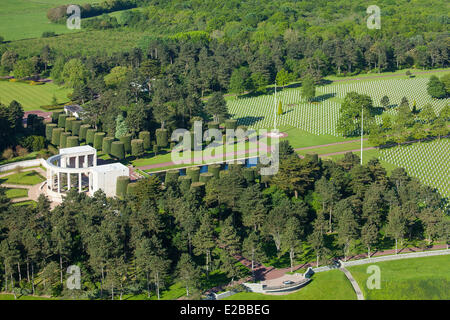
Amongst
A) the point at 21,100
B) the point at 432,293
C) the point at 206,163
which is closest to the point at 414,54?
the point at 206,163

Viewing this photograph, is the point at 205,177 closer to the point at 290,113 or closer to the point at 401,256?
the point at 401,256

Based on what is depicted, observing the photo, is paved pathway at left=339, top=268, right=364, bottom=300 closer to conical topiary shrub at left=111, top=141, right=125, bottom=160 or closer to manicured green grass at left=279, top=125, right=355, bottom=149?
manicured green grass at left=279, top=125, right=355, bottom=149

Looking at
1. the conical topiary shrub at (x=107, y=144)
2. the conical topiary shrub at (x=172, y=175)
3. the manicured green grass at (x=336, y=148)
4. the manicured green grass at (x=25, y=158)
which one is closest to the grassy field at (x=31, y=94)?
the manicured green grass at (x=25, y=158)

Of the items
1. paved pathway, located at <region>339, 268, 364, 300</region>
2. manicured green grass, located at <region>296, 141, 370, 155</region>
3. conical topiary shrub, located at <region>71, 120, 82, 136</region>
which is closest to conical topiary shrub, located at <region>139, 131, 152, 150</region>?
conical topiary shrub, located at <region>71, 120, 82, 136</region>

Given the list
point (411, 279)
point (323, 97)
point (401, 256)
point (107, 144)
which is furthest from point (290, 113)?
point (411, 279)

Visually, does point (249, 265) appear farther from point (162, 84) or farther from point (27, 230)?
point (162, 84)
